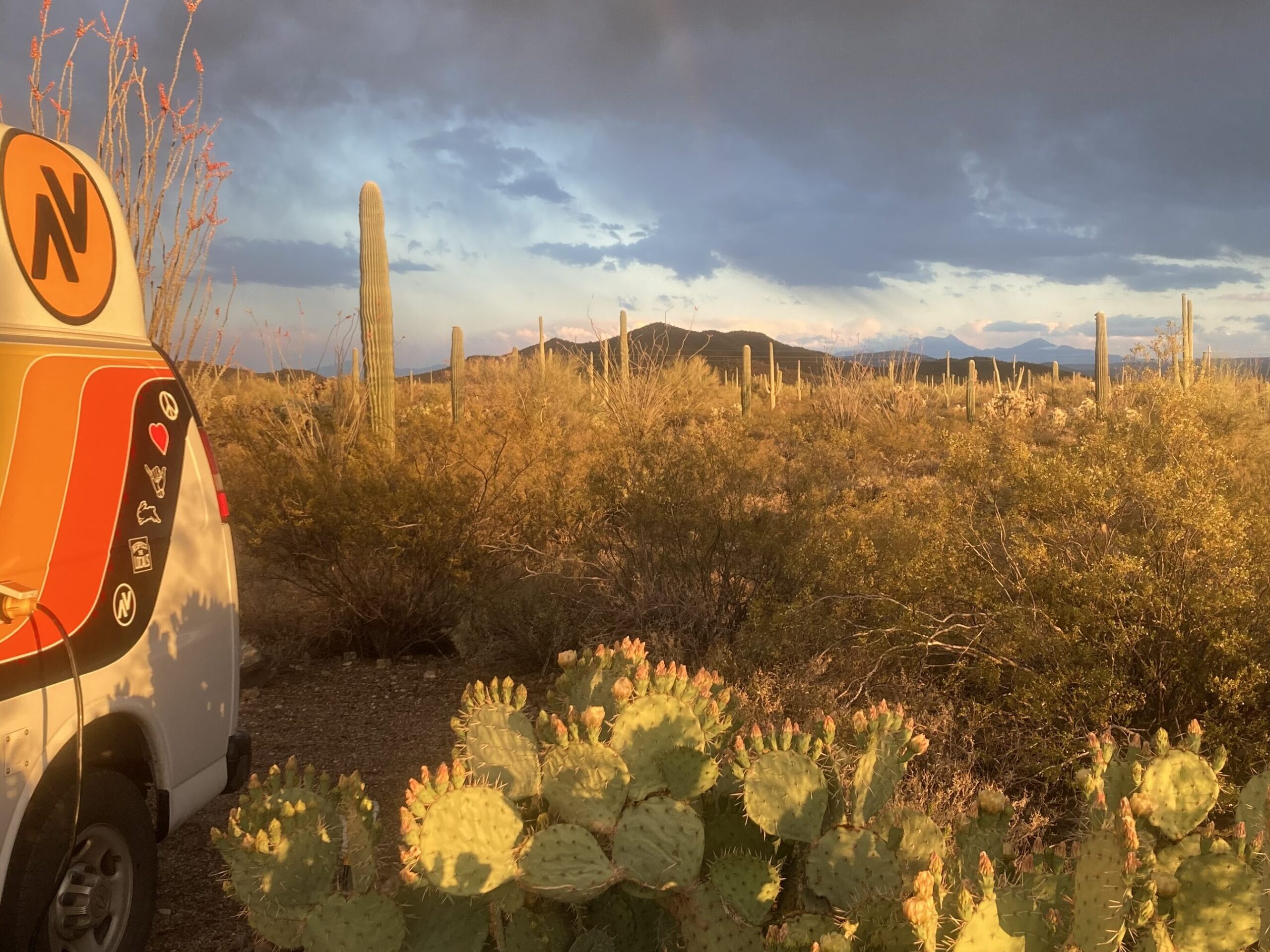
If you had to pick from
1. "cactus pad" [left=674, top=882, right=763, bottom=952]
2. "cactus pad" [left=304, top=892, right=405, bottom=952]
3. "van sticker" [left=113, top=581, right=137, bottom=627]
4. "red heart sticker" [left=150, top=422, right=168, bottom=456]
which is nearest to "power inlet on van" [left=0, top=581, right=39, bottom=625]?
"van sticker" [left=113, top=581, right=137, bottom=627]

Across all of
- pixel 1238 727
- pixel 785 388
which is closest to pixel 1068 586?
pixel 1238 727

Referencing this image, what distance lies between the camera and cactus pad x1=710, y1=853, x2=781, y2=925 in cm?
232

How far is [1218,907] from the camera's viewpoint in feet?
6.67

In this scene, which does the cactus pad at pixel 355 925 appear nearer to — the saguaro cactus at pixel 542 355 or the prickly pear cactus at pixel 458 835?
the prickly pear cactus at pixel 458 835

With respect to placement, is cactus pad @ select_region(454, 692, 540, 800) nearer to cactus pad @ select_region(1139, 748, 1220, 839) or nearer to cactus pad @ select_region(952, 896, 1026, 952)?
cactus pad @ select_region(952, 896, 1026, 952)

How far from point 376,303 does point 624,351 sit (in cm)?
1051

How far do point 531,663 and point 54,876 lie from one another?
15.9 feet

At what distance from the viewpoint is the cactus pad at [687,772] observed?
2490 mm

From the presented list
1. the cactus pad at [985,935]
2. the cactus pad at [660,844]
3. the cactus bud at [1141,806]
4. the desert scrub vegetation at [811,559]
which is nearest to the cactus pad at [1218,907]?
the cactus bud at [1141,806]

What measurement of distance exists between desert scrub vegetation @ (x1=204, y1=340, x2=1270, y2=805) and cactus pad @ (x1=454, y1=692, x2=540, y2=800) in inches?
109

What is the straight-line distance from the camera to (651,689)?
271 cm

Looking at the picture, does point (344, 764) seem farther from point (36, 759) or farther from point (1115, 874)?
point (1115, 874)

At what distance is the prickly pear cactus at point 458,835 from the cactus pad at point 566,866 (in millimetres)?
69

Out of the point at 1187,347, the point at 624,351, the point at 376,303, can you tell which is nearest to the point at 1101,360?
the point at 1187,347
